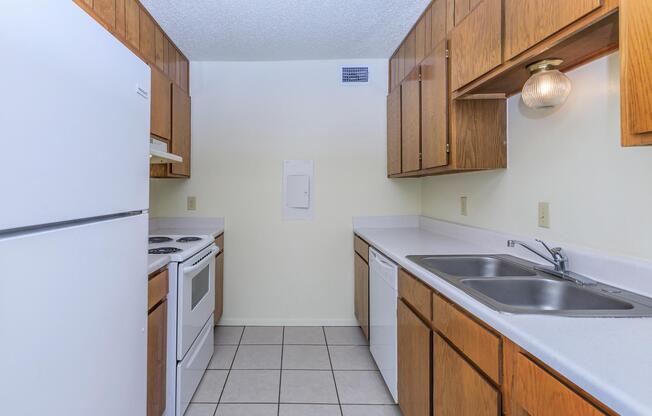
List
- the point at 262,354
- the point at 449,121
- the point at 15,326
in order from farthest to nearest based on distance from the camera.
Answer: the point at 262,354, the point at 449,121, the point at 15,326

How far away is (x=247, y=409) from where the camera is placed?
1817 mm

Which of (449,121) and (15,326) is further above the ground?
(449,121)

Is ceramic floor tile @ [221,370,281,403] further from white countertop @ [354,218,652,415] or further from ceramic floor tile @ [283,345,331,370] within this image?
white countertop @ [354,218,652,415]

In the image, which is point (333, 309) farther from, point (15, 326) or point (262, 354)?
point (15, 326)

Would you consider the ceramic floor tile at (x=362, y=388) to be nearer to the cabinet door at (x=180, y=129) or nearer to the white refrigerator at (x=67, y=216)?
the white refrigerator at (x=67, y=216)

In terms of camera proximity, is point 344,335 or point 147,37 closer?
point 147,37

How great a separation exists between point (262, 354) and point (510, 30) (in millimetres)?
2477

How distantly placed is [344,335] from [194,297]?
1386mm

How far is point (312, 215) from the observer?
301 cm

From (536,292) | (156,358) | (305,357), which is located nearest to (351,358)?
(305,357)

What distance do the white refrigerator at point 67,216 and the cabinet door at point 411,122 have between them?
1.66 meters

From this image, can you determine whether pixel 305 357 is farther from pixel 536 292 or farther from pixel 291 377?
pixel 536 292

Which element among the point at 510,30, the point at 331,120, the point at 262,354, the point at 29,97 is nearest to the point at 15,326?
the point at 29,97

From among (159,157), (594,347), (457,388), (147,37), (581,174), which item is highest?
(147,37)
